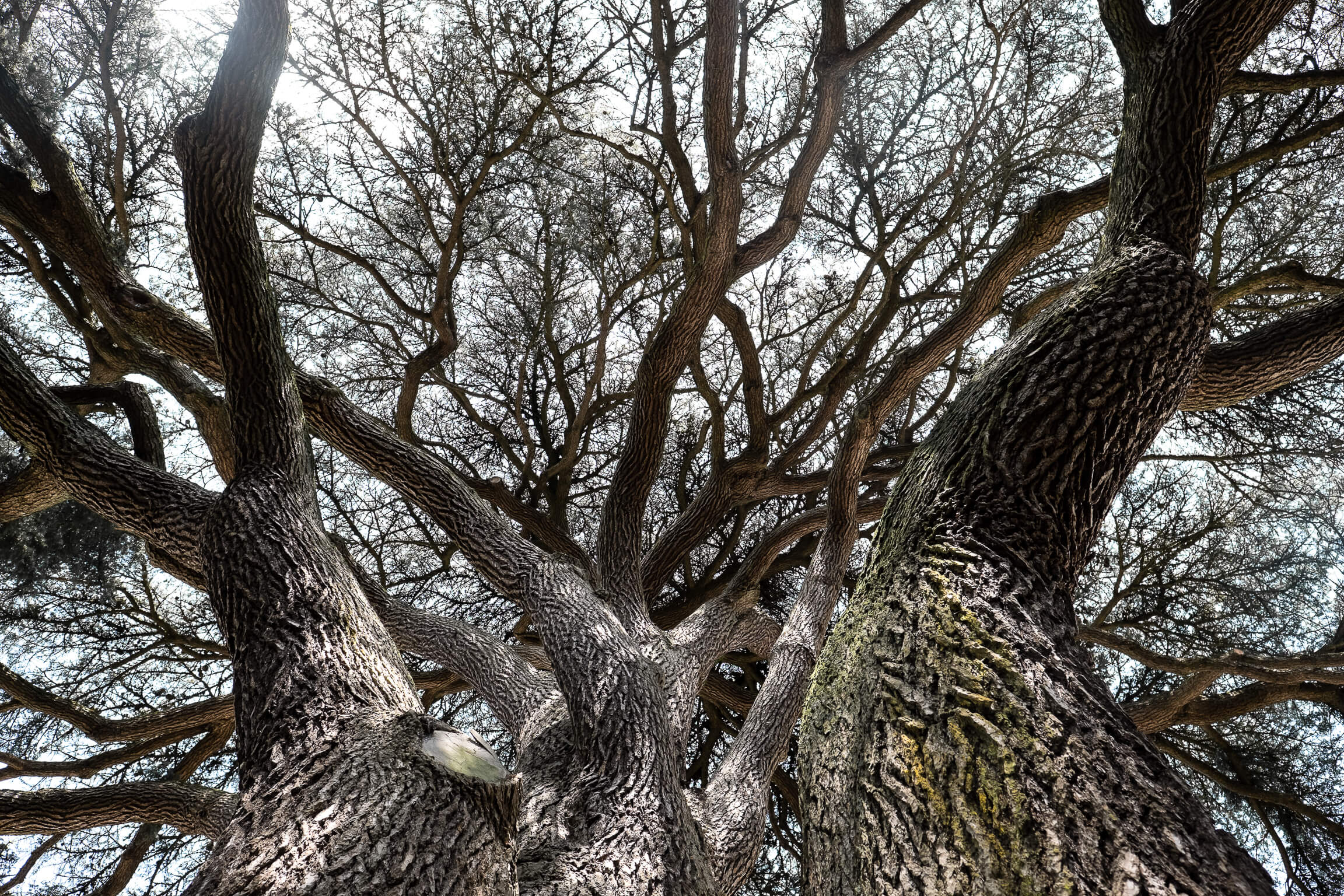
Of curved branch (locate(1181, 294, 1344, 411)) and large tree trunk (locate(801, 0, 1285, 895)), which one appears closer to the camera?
large tree trunk (locate(801, 0, 1285, 895))

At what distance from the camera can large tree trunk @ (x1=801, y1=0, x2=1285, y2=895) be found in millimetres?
1328

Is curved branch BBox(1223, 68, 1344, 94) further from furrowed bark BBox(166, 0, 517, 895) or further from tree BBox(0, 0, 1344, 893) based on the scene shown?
furrowed bark BBox(166, 0, 517, 895)

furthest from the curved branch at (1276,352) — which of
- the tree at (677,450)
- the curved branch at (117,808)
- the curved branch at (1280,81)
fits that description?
the curved branch at (117,808)

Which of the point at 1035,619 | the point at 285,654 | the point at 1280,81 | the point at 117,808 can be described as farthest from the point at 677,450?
the point at 1035,619

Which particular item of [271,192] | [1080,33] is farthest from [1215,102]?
[271,192]

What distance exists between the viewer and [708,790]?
3506mm

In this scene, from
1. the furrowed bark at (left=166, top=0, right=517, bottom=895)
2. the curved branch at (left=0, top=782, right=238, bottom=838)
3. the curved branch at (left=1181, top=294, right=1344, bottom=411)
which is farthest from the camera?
the curved branch at (left=0, top=782, right=238, bottom=838)

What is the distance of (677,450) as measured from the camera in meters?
7.38

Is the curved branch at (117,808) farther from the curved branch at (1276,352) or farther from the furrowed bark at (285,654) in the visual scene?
the curved branch at (1276,352)

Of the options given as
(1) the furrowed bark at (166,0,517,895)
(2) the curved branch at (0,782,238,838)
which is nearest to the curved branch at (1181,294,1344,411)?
(1) the furrowed bark at (166,0,517,895)

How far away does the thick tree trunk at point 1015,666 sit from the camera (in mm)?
1315

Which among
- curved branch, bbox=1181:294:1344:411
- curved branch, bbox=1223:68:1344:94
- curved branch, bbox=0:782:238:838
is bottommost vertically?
curved branch, bbox=0:782:238:838

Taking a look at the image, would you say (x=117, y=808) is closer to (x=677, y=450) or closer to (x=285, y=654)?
(x=285, y=654)

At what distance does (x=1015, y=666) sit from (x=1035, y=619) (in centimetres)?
17
